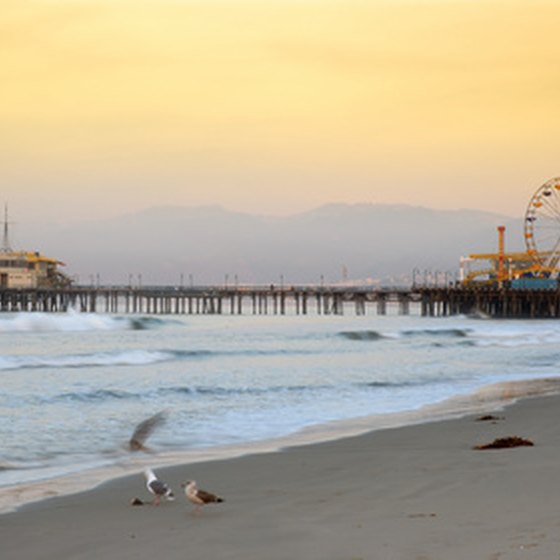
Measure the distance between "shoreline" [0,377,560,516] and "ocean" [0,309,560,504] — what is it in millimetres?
209

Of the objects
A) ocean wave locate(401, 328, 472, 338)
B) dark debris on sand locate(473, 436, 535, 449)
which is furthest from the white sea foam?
dark debris on sand locate(473, 436, 535, 449)

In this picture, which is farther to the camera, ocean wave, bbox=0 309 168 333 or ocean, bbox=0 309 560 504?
ocean wave, bbox=0 309 168 333

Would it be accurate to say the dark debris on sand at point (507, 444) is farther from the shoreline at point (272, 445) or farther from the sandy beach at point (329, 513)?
the shoreline at point (272, 445)

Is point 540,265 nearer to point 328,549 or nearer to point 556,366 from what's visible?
point 556,366

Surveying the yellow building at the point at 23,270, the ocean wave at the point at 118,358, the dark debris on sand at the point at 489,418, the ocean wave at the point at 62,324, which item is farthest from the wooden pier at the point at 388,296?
the dark debris on sand at the point at 489,418

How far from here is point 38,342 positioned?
1794 inches

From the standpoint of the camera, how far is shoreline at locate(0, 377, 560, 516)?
30.0ft

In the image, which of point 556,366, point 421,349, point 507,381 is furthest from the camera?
point 421,349

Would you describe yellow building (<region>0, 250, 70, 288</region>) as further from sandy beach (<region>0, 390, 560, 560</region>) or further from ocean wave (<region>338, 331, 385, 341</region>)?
sandy beach (<region>0, 390, 560, 560</region>)

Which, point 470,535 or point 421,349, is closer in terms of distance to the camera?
point 470,535

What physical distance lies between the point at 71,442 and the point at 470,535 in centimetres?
775

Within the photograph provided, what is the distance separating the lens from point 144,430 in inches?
559

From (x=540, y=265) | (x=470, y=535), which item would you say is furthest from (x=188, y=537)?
(x=540, y=265)

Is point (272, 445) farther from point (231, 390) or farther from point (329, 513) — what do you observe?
point (231, 390)
